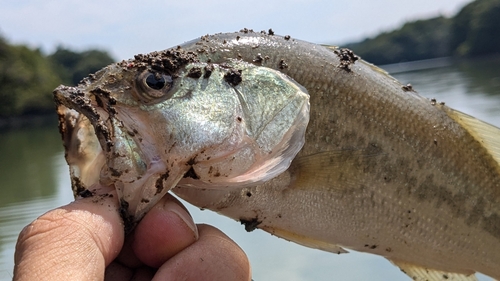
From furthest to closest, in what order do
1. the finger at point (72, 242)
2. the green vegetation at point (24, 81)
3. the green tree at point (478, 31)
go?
1. the green tree at point (478, 31)
2. the green vegetation at point (24, 81)
3. the finger at point (72, 242)

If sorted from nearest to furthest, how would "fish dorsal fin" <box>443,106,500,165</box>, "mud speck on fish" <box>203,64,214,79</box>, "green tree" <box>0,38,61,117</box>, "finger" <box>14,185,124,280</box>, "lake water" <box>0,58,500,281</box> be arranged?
"finger" <box>14,185,124,280</box> < "mud speck on fish" <box>203,64,214,79</box> < "fish dorsal fin" <box>443,106,500,165</box> < "lake water" <box>0,58,500,281</box> < "green tree" <box>0,38,61,117</box>

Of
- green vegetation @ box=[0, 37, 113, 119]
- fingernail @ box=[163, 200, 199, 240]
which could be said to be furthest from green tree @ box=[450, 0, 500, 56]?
fingernail @ box=[163, 200, 199, 240]

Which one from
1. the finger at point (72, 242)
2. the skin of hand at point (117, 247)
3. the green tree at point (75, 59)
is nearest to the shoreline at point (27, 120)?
the green tree at point (75, 59)

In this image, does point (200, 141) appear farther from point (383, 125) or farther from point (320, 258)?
point (320, 258)

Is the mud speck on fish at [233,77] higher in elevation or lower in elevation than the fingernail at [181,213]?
higher

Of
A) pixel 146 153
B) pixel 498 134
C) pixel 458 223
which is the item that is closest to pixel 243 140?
pixel 146 153

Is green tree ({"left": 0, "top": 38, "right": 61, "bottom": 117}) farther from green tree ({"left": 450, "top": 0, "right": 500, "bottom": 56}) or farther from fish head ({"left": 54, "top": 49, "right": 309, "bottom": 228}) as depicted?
green tree ({"left": 450, "top": 0, "right": 500, "bottom": 56})

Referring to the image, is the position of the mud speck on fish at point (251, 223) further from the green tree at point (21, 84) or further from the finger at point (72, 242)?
the green tree at point (21, 84)

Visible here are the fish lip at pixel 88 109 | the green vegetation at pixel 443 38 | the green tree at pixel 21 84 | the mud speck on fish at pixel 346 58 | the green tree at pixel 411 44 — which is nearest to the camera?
the fish lip at pixel 88 109
